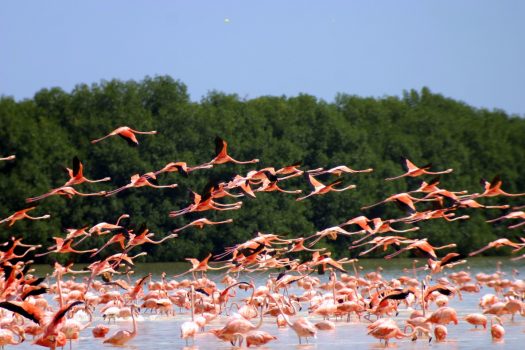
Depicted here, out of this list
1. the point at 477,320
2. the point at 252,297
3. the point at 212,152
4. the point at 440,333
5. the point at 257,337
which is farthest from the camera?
the point at 212,152

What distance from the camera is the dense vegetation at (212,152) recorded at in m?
51.4

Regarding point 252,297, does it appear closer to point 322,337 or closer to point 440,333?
point 322,337

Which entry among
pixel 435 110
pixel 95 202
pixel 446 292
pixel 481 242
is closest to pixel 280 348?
pixel 446 292

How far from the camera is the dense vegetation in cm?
5144

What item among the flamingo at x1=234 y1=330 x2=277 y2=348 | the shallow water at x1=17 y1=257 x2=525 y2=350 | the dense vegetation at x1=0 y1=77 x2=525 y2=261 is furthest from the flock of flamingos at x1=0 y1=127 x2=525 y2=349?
the dense vegetation at x1=0 y1=77 x2=525 y2=261

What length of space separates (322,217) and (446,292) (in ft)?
129

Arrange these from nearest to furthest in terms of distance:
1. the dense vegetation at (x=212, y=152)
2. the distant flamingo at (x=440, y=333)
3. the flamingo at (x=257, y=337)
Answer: the flamingo at (x=257, y=337)
the distant flamingo at (x=440, y=333)
the dense vegetation at (x=212, y=152)

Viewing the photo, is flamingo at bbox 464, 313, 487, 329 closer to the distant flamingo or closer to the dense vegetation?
the distant flamingo

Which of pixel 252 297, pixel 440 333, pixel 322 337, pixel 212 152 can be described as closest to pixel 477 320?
pixel 440 333

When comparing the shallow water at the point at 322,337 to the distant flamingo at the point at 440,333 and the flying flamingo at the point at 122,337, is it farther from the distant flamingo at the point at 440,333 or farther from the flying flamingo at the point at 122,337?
the flying flamingo at the point at 122,337

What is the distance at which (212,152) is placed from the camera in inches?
2216

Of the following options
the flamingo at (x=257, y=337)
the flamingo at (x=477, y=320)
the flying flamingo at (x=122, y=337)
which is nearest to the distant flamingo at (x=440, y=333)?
the flamingo at (x=477, y=320)

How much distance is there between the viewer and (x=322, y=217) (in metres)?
58.9

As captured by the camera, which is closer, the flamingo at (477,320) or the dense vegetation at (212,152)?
the flamingo at (477,320)
